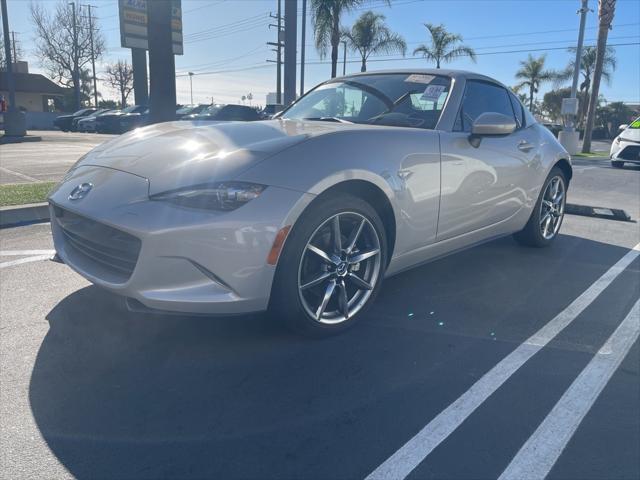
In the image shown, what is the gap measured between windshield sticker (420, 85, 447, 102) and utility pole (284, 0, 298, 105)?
711cm

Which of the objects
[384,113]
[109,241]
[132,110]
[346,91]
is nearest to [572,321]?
[384,113]

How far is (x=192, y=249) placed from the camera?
237 cm

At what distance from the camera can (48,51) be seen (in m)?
46.5

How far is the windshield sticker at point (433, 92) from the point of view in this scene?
3760 mm

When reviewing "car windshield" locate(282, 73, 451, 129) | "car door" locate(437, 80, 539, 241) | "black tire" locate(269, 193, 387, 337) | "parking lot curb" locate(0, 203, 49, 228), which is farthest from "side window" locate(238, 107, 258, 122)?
"black tire" locate(269, 193, 387, 337)

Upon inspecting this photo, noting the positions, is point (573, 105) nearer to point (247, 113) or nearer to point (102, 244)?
point (247, 113)

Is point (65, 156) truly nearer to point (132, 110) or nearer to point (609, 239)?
point (609, 239)

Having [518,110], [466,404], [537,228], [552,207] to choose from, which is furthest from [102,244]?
[552,207]

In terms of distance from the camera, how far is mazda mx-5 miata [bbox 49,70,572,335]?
2.42m

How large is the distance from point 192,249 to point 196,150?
25.1 inches

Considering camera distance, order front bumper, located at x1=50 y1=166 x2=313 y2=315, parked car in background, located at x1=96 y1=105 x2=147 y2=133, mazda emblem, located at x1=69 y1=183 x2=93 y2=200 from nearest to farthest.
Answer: front bumper, located at x1=50 y1=166 x2=313 y2=315 → mazda emblem, located at x1=69 y1=183 x2=93 y2=200 → parked car in background, located at x1=96 y1=105 x2=147 y2=133

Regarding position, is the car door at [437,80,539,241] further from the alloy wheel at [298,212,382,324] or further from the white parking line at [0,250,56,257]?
the white parking line at [0,250,56,257]

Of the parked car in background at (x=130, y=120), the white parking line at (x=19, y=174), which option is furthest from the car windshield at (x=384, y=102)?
the parked car in background at (x=130, y=120)

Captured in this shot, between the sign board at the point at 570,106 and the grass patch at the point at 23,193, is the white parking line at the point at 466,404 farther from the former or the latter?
the sign board at the point at 570,106
